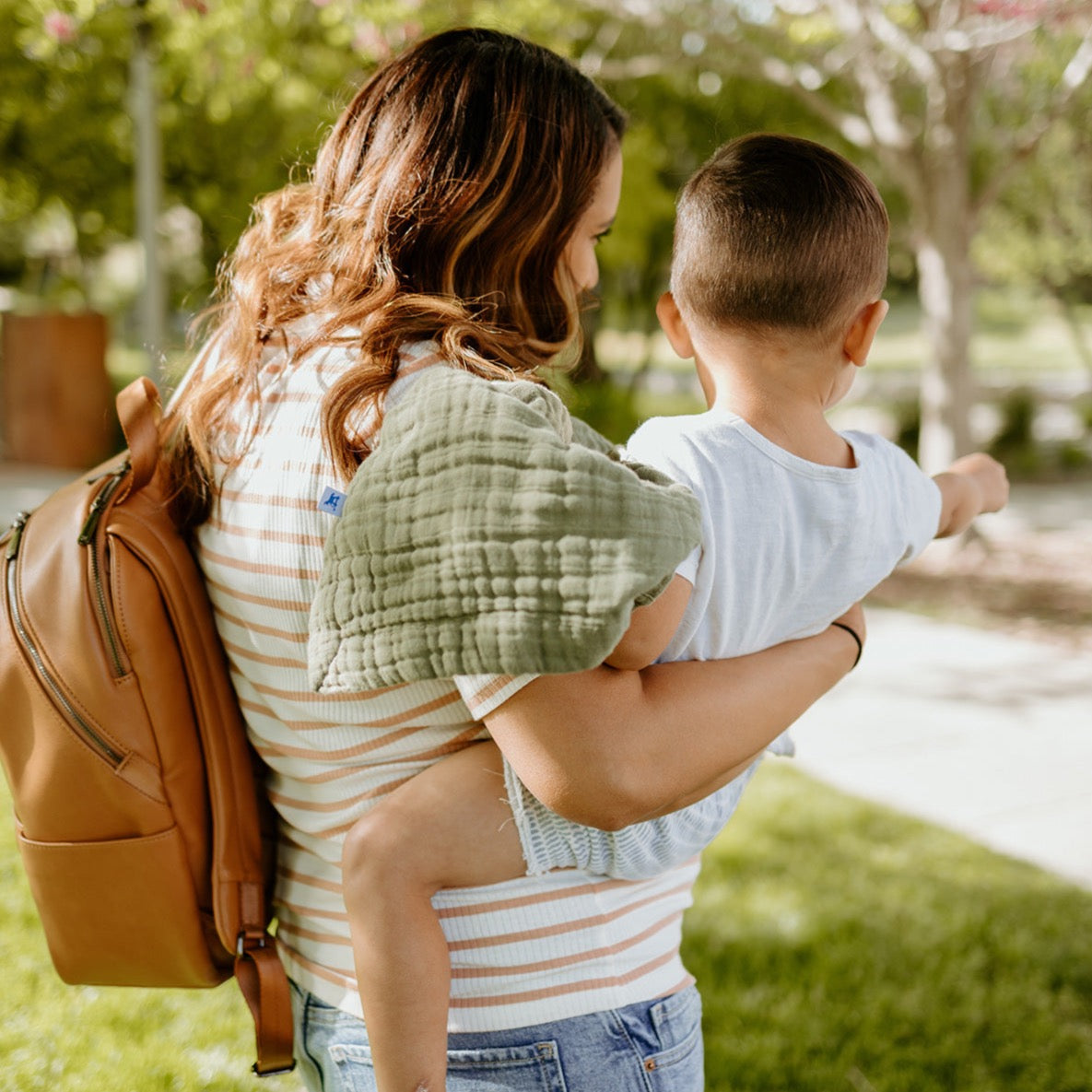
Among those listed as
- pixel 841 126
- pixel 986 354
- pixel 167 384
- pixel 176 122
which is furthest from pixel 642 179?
pixel 986 354

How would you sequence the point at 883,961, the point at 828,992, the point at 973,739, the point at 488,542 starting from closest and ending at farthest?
1. the point at 488,542
2. the point at 828,992
3. the point at 883,961
4. the point at 973,739

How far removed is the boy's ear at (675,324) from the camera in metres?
1.60

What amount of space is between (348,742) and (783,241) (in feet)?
2.54

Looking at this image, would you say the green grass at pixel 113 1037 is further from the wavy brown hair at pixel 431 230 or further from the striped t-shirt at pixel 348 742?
the wavy brown hair at pixel 431 230

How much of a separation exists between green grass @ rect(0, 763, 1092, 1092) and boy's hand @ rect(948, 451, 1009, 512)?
175cm

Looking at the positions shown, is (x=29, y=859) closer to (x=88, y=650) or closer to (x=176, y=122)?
(x=88, y=650)

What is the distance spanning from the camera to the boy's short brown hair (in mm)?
1473

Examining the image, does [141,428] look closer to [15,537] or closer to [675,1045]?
[15,537]

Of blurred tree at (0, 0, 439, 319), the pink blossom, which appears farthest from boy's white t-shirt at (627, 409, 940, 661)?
the pink blossom

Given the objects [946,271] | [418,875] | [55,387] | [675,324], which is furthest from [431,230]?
[55,387]

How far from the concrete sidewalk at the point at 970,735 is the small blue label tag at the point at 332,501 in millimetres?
3732

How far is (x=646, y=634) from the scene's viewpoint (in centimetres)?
116

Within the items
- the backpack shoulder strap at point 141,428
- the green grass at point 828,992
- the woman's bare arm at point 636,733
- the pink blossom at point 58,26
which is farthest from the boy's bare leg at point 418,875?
the pink blossom at point 58,26

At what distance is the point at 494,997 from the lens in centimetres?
129
